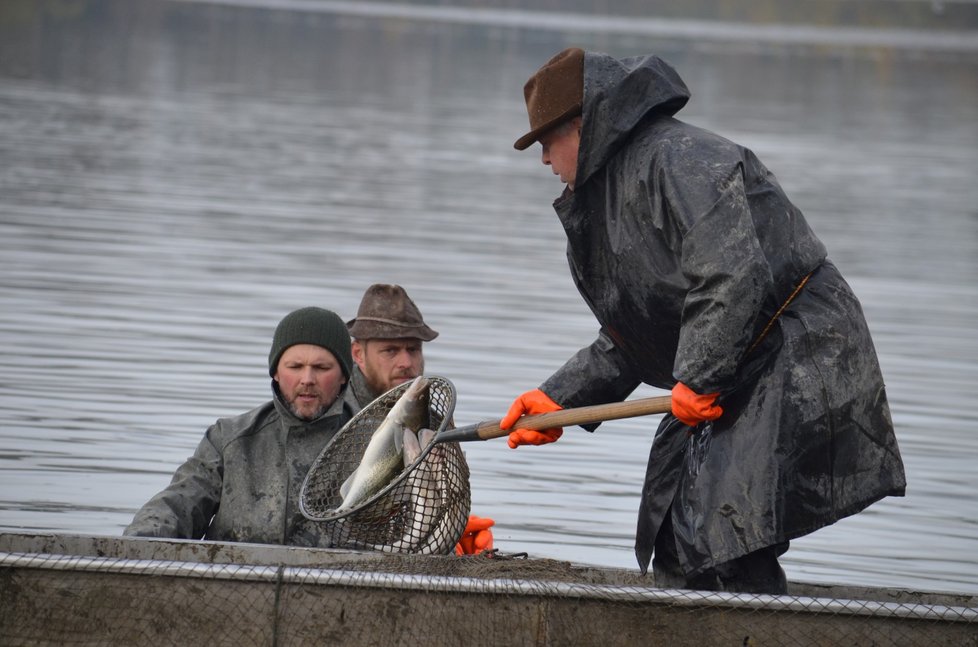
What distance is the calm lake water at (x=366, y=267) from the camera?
9.30 meters

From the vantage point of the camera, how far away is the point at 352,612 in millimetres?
5289

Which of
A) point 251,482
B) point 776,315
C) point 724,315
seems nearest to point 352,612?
point 251,482

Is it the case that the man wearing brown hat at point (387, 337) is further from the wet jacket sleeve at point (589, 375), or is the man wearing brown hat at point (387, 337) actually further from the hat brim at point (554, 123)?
the hat brim at point (554, 123)

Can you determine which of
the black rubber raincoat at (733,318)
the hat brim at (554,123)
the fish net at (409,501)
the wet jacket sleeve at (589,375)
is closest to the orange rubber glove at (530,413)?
the wet jacket sleeve at (589,375)

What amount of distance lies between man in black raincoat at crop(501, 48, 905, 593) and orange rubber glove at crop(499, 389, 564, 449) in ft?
1.52

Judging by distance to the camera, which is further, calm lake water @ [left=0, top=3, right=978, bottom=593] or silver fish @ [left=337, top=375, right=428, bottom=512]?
calm lake water @ [left=0, top=3, right=978, bottom=593]

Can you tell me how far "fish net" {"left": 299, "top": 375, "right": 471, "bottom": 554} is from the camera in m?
6.11

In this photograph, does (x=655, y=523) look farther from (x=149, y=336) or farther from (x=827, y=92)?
(x=827, y=92)

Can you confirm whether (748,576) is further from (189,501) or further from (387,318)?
(387,318)

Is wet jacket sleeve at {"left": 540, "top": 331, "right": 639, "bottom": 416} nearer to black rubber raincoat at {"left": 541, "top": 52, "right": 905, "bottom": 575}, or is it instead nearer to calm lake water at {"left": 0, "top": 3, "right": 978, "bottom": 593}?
black rubber raincoat at {"left": 541, "top": 52, "right": 905, "bottom": 575}

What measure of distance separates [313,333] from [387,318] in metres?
0.92

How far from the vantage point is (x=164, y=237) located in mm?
17141

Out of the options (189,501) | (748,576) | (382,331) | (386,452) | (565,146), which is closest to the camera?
(748,576)

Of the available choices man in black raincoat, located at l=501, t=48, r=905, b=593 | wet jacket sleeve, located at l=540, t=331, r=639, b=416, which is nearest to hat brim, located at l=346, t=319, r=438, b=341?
wet jacket sleeve, located at l=540, t=331, r=639, b=416
